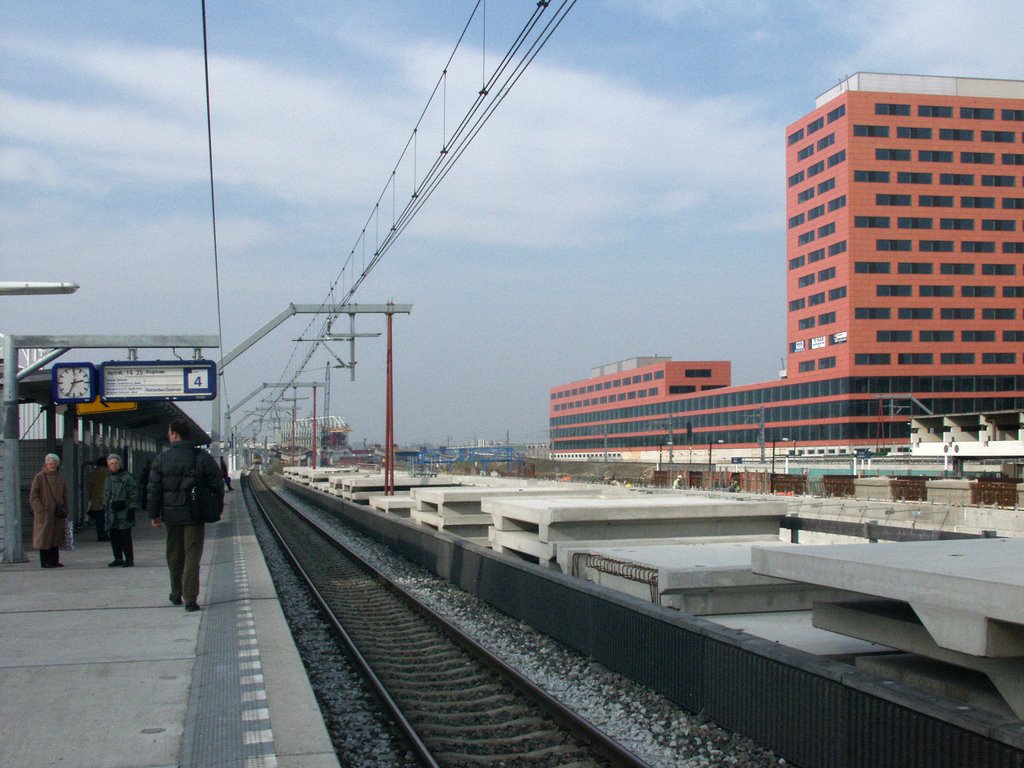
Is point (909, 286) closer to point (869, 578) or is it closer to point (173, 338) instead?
point (173, 338)

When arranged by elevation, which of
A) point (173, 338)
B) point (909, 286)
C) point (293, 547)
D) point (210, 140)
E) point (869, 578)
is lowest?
point (293, 547)

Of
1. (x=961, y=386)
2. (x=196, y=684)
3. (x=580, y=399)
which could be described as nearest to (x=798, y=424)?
(x=961, y=386)

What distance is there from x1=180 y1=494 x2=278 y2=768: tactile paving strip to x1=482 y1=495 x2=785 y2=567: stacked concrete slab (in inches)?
160

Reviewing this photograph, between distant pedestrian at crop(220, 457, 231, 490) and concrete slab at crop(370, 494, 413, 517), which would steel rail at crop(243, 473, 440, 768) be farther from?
concrete slab at crop(370, 494, 413, 517)

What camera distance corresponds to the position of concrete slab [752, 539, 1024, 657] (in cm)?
477

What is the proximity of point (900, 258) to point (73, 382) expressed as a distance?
66.3 metres

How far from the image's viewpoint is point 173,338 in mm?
18031

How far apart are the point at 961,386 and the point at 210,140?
68.4 m

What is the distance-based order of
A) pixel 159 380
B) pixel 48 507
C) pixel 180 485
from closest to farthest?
1. pixel 180 485
2. pixel 48 507
3. pixel 159 380

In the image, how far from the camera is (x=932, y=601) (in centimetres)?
507

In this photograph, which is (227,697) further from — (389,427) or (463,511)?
(389,427)

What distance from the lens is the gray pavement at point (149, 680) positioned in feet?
18.5

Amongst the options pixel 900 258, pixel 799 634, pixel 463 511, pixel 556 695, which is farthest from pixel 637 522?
pixel 900 258

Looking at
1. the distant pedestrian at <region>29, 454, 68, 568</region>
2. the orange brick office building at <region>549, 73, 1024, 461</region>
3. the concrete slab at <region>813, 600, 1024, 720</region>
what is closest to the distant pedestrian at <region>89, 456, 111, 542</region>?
the distant pedestrian at <region>29, 454, 68, 568</region>
